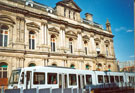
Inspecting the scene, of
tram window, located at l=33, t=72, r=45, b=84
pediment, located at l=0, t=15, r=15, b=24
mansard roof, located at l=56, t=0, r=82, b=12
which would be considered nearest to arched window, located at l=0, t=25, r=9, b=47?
pediment, located at l=0, t=15, r=15, b=24

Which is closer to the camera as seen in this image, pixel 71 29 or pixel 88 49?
pixel 71 29

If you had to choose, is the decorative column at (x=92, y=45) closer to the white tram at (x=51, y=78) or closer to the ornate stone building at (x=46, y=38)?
the ornate stone building at (x=46, y=38)

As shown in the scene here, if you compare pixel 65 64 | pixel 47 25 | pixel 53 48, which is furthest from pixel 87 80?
pixel 47 25

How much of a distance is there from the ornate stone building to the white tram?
4.03 metres

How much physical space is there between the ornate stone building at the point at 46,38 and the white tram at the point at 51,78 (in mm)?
4035

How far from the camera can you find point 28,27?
71.5 ft

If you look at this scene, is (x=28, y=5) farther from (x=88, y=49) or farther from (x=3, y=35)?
(x=88, y=49)

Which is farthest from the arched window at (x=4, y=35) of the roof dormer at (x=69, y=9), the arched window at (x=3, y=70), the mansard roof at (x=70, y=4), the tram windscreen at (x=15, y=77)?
the mansard roof at (x=70, y=4)

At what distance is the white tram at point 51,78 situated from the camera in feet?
44.1

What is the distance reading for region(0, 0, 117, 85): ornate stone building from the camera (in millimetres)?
19578

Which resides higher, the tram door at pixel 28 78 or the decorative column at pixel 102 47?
the decorative column at pixel 102 47

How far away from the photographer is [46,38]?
23453mm

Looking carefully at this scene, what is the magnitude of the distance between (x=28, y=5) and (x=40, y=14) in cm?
271

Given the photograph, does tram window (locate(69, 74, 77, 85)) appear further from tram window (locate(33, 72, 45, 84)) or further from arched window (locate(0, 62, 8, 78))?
arched window (locate(0, 62, 8, 78))
